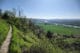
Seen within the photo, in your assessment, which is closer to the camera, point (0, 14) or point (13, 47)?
point (13, 47)

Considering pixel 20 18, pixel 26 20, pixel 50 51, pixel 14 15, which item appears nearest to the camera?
pixel 50 51

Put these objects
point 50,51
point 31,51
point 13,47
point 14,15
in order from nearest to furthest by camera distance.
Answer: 1. point 31,51
2. point 50,51
3. point 13,47
4. point 14,15

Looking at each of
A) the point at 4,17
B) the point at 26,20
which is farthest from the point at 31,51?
the point at 4,17

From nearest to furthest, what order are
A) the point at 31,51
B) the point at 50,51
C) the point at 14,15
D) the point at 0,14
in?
the point at 31,51 → the point at 50,51 → the point at 14,15 → the point at 0,14

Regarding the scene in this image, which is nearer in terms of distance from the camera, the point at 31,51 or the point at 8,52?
the point at 31,51

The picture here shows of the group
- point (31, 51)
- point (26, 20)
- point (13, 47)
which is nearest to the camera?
point (31, 51)

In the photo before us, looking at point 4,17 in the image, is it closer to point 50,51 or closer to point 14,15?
point 14,15

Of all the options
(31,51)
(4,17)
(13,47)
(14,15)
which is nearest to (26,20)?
(14,15)

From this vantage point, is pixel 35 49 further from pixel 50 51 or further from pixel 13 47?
pixel 13 47
